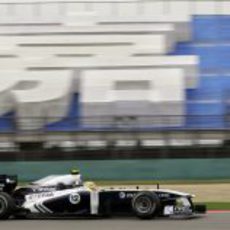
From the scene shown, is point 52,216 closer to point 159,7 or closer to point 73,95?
point 73,95

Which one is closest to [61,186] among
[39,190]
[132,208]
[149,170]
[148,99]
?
[39,190]

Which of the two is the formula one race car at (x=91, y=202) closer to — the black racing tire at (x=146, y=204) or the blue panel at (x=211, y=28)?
the black racing tire at (x=146, y=204)

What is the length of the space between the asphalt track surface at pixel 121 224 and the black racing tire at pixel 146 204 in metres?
0.17

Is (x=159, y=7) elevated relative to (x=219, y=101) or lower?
elevated

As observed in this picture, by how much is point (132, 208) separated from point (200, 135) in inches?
685

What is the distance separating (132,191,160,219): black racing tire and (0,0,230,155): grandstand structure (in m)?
16.6

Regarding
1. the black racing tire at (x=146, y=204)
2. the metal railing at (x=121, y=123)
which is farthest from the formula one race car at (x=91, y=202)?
the metal railing at (x=121, y=123)

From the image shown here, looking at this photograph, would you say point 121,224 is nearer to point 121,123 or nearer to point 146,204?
point 146,204

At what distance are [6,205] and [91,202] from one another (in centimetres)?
165

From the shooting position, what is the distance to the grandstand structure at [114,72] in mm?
31734

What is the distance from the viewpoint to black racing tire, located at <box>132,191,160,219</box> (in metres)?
13.4

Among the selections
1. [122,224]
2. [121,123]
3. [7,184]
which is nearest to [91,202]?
[122,224]

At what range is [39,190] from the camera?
14094 mm

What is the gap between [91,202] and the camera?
13.7 m
